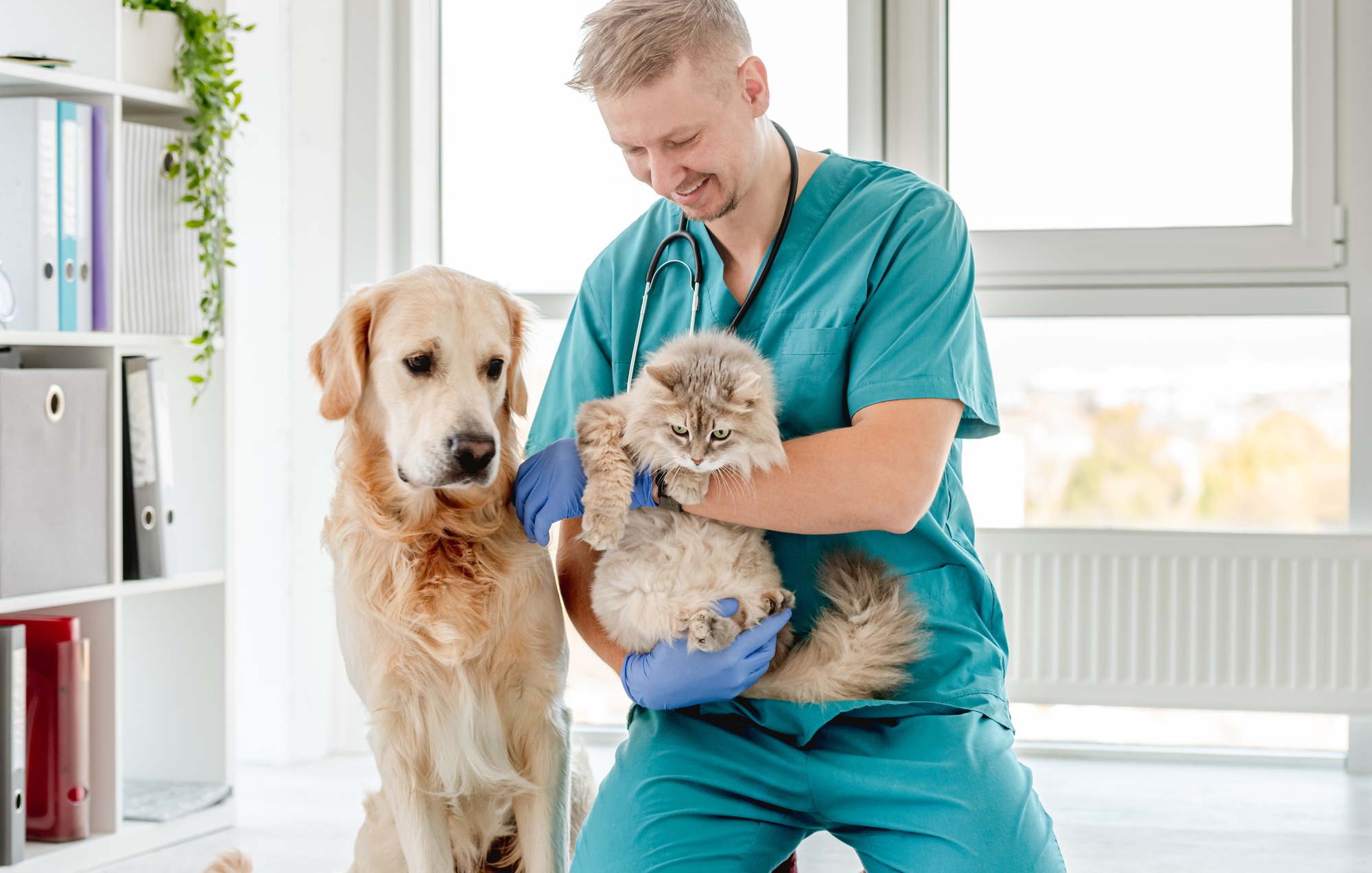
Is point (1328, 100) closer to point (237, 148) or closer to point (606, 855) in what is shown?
point (606, 855)

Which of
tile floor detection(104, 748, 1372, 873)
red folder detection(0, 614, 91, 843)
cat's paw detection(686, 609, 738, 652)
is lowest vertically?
tile floor detection(104, 748, 1372, 873)

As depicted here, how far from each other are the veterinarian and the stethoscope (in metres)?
0.02

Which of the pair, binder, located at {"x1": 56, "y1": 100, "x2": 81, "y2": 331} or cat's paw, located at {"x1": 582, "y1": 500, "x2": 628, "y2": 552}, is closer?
cat's paw, located at {"x1": 582, "y1": 500, "x2": 628, "y2": 552}

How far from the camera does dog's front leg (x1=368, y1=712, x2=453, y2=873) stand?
1.35 meters

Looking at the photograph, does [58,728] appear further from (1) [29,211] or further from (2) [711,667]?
(2) [711,667]

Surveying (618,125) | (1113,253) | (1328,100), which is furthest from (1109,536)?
(618,125)

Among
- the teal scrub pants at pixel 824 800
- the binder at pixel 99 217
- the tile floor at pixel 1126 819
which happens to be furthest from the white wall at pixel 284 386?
the teal scrub pants at pixel 824 800

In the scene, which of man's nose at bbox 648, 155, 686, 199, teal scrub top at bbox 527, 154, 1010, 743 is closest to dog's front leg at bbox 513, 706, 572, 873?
teal scrub top at bbox 527, 154, 1010, 743

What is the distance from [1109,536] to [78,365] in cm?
251

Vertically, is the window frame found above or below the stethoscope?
above

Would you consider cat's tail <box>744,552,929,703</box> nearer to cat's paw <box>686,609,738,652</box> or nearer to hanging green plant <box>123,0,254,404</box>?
cat's paw <box>686,609,738,652</box>

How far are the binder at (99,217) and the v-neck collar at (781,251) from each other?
1.35 meters

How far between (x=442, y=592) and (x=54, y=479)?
1.14 metres

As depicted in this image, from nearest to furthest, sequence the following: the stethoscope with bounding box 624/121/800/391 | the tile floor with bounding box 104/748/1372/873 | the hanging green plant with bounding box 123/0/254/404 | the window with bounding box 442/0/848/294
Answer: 1. the stethoscope with bounding box 624/121/800/391
2. the tile floor with bounding box 104/748/1372/873
3. the hanging green plant with bounding box 123/0/254/404
4. the window with bounding box 442/0/848/294
